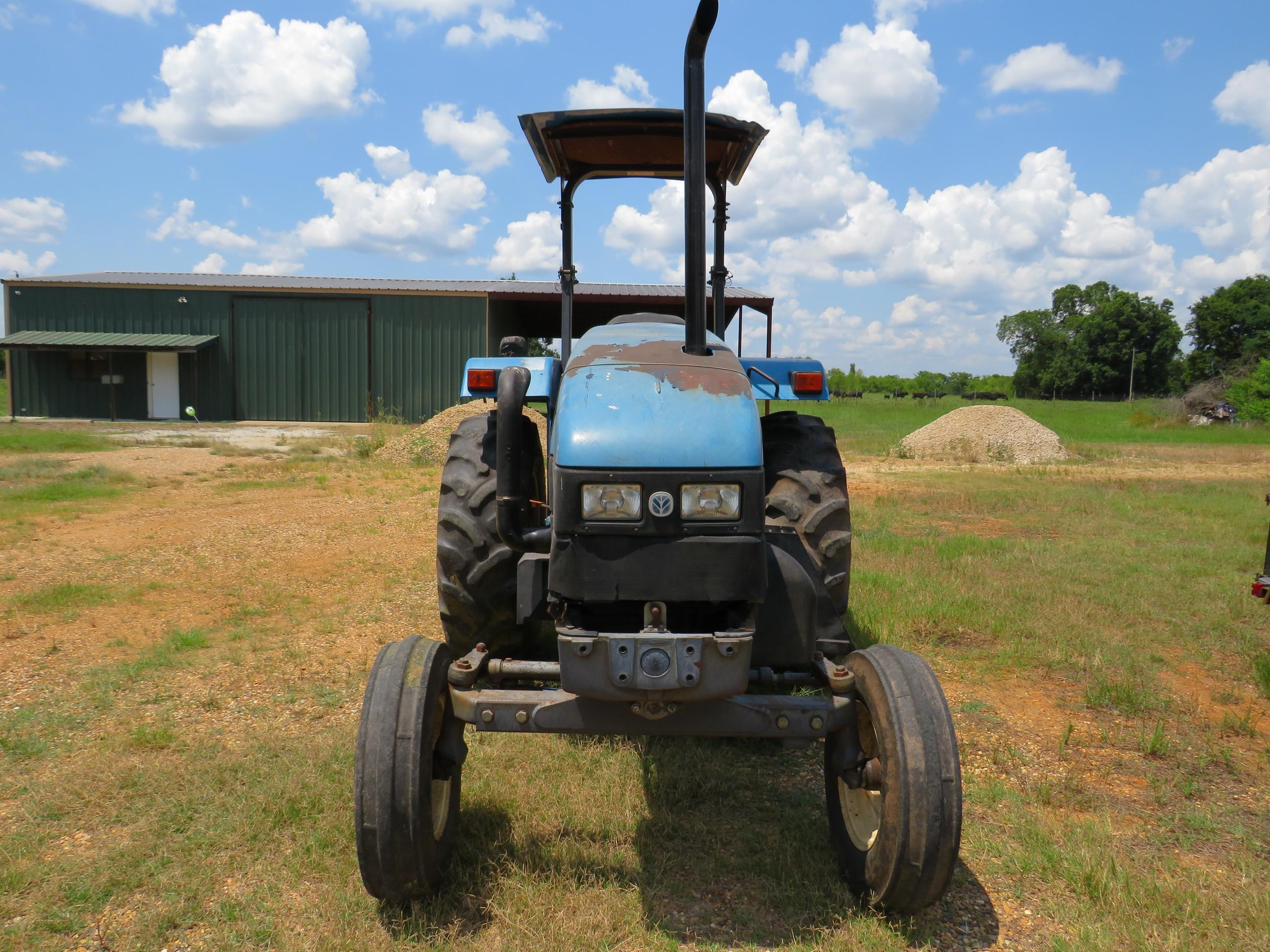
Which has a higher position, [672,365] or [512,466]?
[672,365]

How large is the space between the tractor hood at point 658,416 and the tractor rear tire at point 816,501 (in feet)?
2.48

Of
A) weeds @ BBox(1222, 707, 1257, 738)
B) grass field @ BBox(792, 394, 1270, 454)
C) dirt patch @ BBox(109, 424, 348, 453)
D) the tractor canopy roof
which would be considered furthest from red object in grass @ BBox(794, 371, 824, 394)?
dirt patch @ BBox(109, 424, 348, 453)

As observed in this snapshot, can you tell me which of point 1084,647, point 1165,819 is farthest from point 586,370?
point 1084,647

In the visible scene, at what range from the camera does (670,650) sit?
8.09 ft

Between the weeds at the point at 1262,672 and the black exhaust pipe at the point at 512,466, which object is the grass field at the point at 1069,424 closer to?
the weeds at the point at 1262,672

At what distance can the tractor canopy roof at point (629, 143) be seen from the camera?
3781 mm

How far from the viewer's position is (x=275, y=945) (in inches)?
98.1

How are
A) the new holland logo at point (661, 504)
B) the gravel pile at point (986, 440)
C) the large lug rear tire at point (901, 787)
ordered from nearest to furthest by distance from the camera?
the large lug rear tire at point (901, 787)
the new holland logo at point (661, 504)
the gravel pile at point (986, 440)

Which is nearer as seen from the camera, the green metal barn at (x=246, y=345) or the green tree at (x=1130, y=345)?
the green metal barn at (x=246, y=345)

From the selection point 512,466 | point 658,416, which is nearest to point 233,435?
point 512,466

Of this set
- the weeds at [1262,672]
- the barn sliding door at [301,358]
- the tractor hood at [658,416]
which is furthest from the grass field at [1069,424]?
the barn sliding door at [301,358]

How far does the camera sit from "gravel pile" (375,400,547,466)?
12.9m

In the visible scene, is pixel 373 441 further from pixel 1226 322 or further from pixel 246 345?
pixel 1226 322

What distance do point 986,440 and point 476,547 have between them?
15789mm
